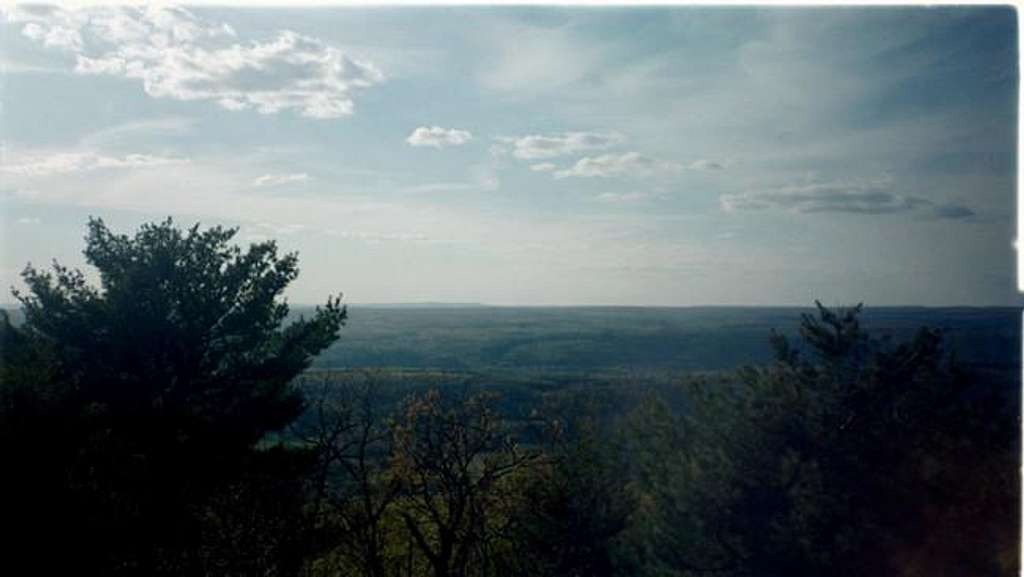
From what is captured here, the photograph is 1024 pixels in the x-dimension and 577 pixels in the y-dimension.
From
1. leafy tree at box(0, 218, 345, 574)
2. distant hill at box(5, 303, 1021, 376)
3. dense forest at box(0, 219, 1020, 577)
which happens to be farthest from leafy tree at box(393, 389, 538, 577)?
distant hill at box(5, 303, 1021, 376)

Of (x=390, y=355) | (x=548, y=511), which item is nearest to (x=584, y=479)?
(x=548, y=511)

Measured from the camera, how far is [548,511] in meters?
15.1

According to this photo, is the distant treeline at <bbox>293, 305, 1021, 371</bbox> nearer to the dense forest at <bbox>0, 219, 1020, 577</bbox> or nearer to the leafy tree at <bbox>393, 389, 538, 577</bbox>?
the dense forest at <bbox>0, 219, 1020, 577</bbox>

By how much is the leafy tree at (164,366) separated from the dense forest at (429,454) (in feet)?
0.09

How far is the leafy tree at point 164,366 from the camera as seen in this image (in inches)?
264

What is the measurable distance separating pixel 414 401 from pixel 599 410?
35.8ft

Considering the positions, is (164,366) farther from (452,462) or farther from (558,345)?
(558,345)

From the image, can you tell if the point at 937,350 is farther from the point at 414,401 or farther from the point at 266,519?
the point at 266,519

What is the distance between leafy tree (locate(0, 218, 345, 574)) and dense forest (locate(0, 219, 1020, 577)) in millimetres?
27

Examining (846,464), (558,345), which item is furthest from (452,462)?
(558,345)

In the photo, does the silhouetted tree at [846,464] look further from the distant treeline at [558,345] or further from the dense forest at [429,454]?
the distant treeline at [558,345]

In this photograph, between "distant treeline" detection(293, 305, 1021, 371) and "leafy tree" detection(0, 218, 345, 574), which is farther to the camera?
"distant treeline" detection(293, 305, 1021, 371)

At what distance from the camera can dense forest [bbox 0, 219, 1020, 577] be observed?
6320 millimetres

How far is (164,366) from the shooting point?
8688mm
